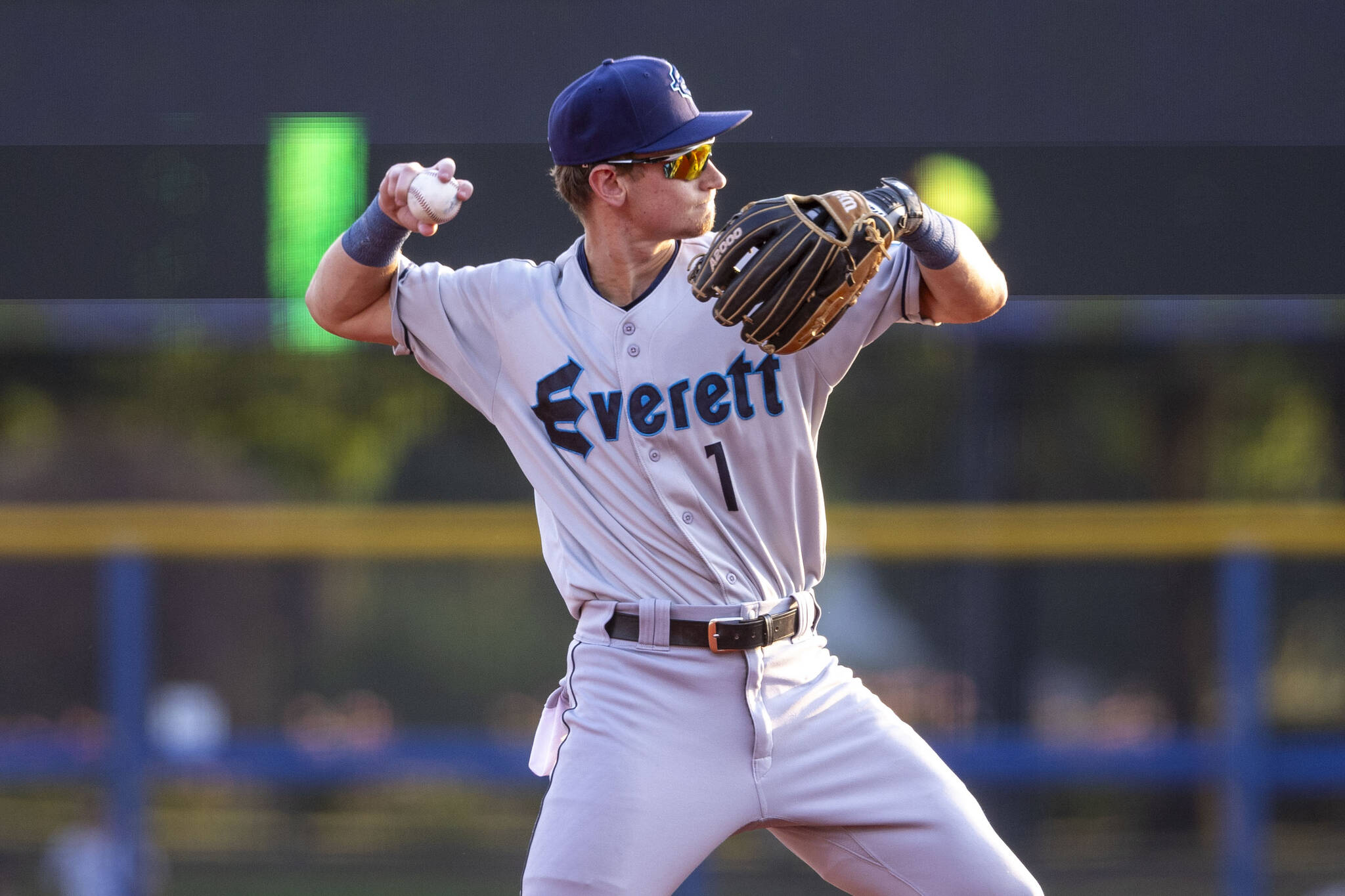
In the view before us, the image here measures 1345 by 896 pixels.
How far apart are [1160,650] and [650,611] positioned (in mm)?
4816

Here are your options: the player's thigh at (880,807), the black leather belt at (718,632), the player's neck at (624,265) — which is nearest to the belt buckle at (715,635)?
the black leather belt at (718,632)

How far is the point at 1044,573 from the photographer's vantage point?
21.0ft

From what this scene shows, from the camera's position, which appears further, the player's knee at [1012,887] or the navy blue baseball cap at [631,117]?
the navy blue baseball cap at [631,117]

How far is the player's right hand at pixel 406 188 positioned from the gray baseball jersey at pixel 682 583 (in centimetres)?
22

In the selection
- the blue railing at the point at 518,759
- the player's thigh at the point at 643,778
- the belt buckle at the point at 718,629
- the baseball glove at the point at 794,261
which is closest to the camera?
the baseball glove at the point at 794,261

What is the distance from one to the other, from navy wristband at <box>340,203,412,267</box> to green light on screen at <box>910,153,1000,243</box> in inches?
43.4

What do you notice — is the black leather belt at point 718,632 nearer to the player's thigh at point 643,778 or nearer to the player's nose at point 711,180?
the player's thigh at point 643,778

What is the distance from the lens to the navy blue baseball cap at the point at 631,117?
88.1 inches

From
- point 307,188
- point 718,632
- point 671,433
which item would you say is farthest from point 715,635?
point 307,188

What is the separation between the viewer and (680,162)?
2270 millimetres

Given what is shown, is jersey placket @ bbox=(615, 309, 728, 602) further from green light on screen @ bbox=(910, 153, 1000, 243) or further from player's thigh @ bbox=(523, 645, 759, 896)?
green light on screen @ bbox=(910, 153, 1000, 243)

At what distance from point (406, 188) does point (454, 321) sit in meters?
0.30

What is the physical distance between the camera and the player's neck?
236 centimetres

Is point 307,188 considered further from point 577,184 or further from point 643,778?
point 643,778
